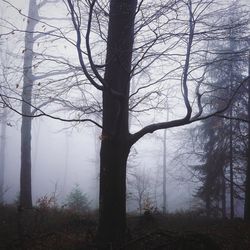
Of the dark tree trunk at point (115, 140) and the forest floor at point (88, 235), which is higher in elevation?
the dark tree trunk at point (115, 140)

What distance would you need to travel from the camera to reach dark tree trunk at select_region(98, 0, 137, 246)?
493 cm

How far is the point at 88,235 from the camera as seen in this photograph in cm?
543

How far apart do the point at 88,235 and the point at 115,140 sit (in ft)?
6.51

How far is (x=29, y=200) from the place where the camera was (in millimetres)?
11234

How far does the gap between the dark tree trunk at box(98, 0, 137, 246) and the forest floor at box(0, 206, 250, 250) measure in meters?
0.43

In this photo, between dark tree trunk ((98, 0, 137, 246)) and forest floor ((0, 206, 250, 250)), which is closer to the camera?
forest floor ((0, 206, 250, 250))

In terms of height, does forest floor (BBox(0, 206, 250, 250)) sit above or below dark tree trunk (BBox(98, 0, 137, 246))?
below

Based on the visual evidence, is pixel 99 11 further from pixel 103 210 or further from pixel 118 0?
pixel 103 210

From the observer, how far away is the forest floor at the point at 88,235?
3.82 m

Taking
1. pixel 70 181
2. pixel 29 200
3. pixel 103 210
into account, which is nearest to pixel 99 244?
pixel 103 210

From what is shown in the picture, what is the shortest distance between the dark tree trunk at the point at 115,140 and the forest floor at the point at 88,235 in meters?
0.43

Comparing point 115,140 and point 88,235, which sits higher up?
point 115,140

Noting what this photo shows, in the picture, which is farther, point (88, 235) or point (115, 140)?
point (88, 235)

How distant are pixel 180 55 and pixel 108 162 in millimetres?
2475
